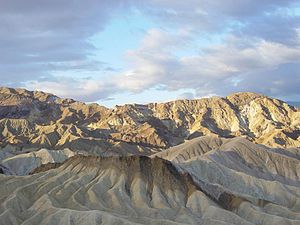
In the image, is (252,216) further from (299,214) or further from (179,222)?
(179,222)

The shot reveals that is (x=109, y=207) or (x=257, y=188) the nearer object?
(x=109, y=207)

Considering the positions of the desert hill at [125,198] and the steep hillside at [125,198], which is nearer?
the steep hillside at [125,198]

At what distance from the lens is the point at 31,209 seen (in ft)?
390

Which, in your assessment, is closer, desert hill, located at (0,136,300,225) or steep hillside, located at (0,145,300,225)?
steep hillside, located at (0,145,300,225)

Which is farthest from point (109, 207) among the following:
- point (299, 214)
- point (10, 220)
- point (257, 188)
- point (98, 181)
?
point (257, 188)

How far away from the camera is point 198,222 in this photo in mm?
118500

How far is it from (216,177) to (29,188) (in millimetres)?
72627

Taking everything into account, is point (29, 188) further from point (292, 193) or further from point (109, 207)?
point (292, 193)

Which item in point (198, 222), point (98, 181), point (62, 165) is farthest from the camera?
point (62, 165)

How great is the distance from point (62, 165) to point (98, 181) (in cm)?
1673

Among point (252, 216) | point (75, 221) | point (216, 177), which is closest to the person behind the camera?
point (75, 221)

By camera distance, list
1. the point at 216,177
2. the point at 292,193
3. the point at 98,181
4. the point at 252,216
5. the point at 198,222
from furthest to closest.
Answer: the point at 216,177 → the point at 292,193 → the point at 98,181 → the point at 252,216 → the point at 198,222

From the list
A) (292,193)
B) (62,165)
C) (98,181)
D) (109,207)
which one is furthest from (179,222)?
(292,193)

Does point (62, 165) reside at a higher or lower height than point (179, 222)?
higher
